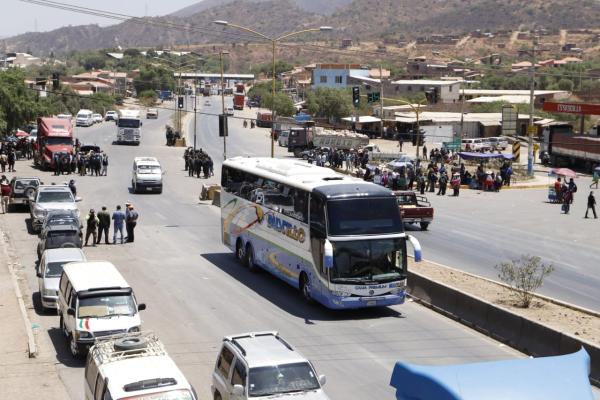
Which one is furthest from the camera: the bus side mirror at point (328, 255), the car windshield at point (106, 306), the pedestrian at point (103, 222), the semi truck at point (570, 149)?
the semi truck at point (570, 149)

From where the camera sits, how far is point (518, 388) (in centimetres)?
956

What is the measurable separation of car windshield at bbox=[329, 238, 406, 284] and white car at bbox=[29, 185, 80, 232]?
15.8 m

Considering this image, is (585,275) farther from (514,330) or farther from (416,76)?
(416,76)

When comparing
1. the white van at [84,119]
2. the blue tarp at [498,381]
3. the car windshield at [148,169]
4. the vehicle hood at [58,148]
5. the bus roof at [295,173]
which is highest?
the bus roof at [295,173]

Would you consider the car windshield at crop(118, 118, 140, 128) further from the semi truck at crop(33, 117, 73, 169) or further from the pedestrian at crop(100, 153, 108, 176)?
the pedestrian at crop(100, 153, 108, 176)

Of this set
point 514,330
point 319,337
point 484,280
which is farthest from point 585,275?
point 319,337

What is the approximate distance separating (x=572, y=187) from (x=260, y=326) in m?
27.8

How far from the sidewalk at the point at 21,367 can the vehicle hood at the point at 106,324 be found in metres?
1.01

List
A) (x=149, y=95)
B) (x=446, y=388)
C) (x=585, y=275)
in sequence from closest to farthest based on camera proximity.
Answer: (x=446, y=388) → (x=585, y=275) → (x=149, y=95)

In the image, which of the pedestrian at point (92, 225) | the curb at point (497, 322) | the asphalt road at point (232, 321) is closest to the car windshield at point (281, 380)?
the asphalt road at point (232, 321)

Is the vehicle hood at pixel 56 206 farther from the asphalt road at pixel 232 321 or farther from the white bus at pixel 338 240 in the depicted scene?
the white bus at pixel 338 240

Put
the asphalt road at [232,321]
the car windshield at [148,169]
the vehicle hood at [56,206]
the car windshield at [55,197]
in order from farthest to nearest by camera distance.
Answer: the car windshield at [148,169], the car windshield at [55,197], the vehicle hood at [56,206], the asphalt road at [232,321]

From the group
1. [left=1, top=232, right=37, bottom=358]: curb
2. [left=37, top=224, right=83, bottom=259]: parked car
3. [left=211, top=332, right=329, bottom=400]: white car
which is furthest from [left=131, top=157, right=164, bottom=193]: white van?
[left=211, top=332, right=329, bottom=400]: white car

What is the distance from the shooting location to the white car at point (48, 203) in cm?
3397
